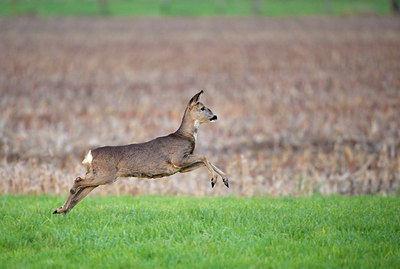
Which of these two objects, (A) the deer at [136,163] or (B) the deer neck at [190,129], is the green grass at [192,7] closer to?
(B) the deer neck at [190,129]

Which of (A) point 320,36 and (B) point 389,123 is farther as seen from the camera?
(A) point 320,36

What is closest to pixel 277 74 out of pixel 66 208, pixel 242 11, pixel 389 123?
pixel 389 123

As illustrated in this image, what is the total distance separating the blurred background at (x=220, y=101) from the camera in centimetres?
1381

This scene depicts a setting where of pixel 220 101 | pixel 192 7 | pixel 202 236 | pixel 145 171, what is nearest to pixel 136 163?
pixel 145 171

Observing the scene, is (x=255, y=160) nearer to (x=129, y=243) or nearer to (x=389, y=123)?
(x=389, y=123)

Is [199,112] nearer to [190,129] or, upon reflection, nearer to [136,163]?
[190,129]

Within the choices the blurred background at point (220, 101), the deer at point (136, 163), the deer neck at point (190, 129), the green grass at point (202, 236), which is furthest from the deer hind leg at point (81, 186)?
the blurred background at point (220, 101)

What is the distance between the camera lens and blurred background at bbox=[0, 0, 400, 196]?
13812 mm

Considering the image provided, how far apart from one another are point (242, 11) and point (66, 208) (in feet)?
200

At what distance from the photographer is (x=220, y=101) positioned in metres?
23.0

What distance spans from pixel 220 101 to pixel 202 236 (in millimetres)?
15231

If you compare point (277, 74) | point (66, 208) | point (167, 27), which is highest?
point (167, 27)

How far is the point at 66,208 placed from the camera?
8.97 meters

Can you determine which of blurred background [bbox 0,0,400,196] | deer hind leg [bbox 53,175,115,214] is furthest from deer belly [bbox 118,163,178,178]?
blurred background [bbox 0,0,400,196]
